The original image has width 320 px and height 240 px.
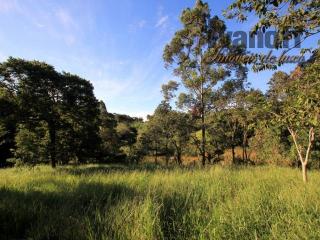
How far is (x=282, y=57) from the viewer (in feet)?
11.9

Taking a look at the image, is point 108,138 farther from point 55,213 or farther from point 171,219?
point 171,219

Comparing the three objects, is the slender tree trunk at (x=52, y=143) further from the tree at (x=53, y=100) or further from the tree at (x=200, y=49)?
the tree at (x=200, y=49)

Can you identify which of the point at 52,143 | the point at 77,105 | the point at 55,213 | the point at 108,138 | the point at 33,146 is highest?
the point at 77,105

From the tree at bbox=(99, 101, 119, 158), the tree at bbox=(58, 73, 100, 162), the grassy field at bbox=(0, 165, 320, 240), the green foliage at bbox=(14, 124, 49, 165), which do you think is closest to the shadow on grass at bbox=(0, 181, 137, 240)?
the grassy field at bbox=(0, 165, 320, 240)

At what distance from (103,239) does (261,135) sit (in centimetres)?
2805

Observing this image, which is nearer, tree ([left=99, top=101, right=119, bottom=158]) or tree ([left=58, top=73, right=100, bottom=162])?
tree ([left=58, top=73, right=100, bottom=162])

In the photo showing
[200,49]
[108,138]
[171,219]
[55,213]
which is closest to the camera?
[171,219]

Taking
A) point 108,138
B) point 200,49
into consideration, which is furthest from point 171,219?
point 108,138

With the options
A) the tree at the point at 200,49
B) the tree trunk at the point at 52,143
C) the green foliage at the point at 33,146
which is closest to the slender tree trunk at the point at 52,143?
the tree trunk at the point at 52,143

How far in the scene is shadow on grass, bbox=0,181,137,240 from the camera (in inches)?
155

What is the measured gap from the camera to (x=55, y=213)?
4.70m

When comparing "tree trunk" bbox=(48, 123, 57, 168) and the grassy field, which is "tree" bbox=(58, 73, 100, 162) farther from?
the grassy field

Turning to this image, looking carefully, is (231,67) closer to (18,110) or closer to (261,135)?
(261,135)

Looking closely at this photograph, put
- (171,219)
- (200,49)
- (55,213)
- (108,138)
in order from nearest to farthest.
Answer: (171,219) < (55,213) < (200,49) < (108,138)
